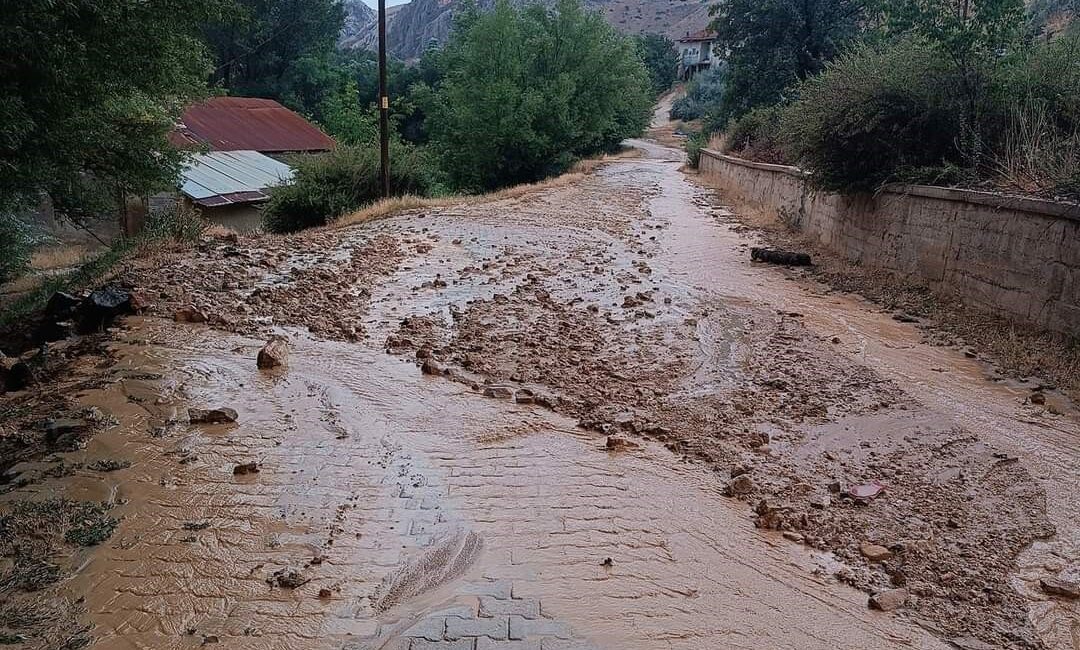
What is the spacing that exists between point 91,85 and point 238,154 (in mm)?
21789

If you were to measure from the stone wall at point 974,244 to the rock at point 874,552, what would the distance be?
4618mm

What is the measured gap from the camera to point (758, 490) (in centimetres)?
A: 514

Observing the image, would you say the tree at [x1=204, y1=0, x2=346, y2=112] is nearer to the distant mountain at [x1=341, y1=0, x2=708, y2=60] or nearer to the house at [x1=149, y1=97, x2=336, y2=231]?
the house at [x1=149, y1=97, x2=336, y2=231]

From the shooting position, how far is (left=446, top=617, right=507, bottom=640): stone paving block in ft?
12.0

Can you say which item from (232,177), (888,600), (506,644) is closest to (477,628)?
(506,644)

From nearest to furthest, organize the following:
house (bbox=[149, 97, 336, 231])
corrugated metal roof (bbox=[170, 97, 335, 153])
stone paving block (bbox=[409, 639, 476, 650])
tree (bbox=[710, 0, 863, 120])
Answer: stone paving block (bbox=[409, 639, 476, 650])
house (bbox=[149, 97, 336, 231])
tree (bbox=[710, 0, 863, 120])
corrugated metal roof (bbox=[170, 97, 335, 153])

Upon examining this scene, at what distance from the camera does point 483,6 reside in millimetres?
97000

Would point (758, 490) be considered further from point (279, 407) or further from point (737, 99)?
point (737, 99)

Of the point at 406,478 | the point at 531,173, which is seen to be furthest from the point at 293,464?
the point at 531,173

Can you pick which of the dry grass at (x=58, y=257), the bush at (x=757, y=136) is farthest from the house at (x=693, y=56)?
the dry grass at (x=58, y=257)

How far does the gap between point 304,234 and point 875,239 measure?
975cm

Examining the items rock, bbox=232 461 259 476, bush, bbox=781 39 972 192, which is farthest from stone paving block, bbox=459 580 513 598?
bush, bbox=781 39 972 192

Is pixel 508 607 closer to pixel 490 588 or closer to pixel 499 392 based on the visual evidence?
pixel 490 588

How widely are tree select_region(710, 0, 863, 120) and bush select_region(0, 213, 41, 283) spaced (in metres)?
23.1
